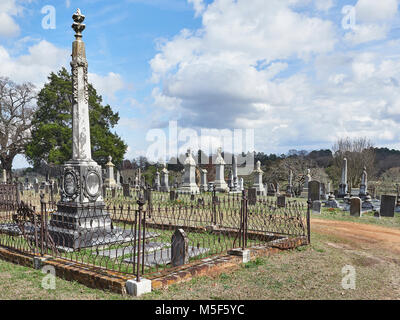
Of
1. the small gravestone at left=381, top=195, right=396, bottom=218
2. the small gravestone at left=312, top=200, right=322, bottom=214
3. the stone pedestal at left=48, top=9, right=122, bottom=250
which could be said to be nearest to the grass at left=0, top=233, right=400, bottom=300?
the stone pedestal at left=48, top=9, right=122, bottom=250

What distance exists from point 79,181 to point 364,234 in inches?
360

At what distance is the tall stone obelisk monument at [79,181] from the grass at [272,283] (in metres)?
2.05

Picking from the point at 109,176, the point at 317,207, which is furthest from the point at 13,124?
the point at 317,207

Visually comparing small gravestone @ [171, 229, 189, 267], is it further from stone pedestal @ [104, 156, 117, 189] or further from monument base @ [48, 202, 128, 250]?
stone pedestal @ [104, 156, 117, 189]

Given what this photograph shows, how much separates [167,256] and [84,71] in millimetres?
5996

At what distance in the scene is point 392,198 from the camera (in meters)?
15.6

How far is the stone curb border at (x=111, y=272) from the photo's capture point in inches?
196

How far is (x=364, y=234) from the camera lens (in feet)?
35.9

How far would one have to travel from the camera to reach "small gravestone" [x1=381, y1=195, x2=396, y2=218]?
15789mm

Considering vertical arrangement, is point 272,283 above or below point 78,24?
below

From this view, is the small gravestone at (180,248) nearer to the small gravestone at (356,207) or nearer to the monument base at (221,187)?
the small gravestone at (356,207)

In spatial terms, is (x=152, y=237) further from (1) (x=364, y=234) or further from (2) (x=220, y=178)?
(2) (x=220, y=178)
